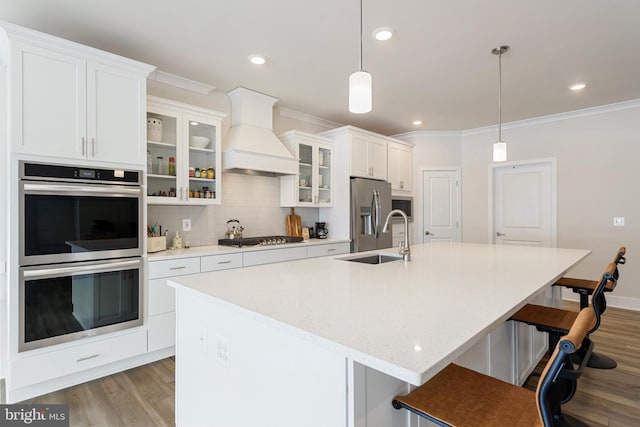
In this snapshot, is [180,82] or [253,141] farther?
[253,141]

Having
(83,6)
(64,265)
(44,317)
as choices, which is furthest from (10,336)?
(83,6)

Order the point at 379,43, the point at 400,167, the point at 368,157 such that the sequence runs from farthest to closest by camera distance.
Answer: the point at 400,167, the point at 368,157, the point at 379,43

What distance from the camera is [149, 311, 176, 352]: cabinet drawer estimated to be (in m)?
2.70

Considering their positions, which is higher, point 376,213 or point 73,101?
point 73,101

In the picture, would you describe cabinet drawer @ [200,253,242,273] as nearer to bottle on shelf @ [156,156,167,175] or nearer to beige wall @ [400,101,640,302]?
bottle on shelf @ [156,156,167,175]

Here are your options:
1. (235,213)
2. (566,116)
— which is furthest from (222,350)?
(566,116)

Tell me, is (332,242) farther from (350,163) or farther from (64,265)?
(64,265)

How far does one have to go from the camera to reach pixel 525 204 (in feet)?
16.5

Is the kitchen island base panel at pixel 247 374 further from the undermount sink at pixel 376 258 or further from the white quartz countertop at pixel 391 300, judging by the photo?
the undermount sink at pixel 376 258

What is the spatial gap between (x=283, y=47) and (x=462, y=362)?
101 inches

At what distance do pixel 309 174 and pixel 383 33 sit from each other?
2.15 m

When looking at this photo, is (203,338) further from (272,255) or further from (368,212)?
(368,212)

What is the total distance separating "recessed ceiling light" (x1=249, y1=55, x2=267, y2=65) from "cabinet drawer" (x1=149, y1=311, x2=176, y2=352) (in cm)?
230

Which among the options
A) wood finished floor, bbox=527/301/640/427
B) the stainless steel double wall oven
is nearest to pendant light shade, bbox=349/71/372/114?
the stainless steel double wall oven
